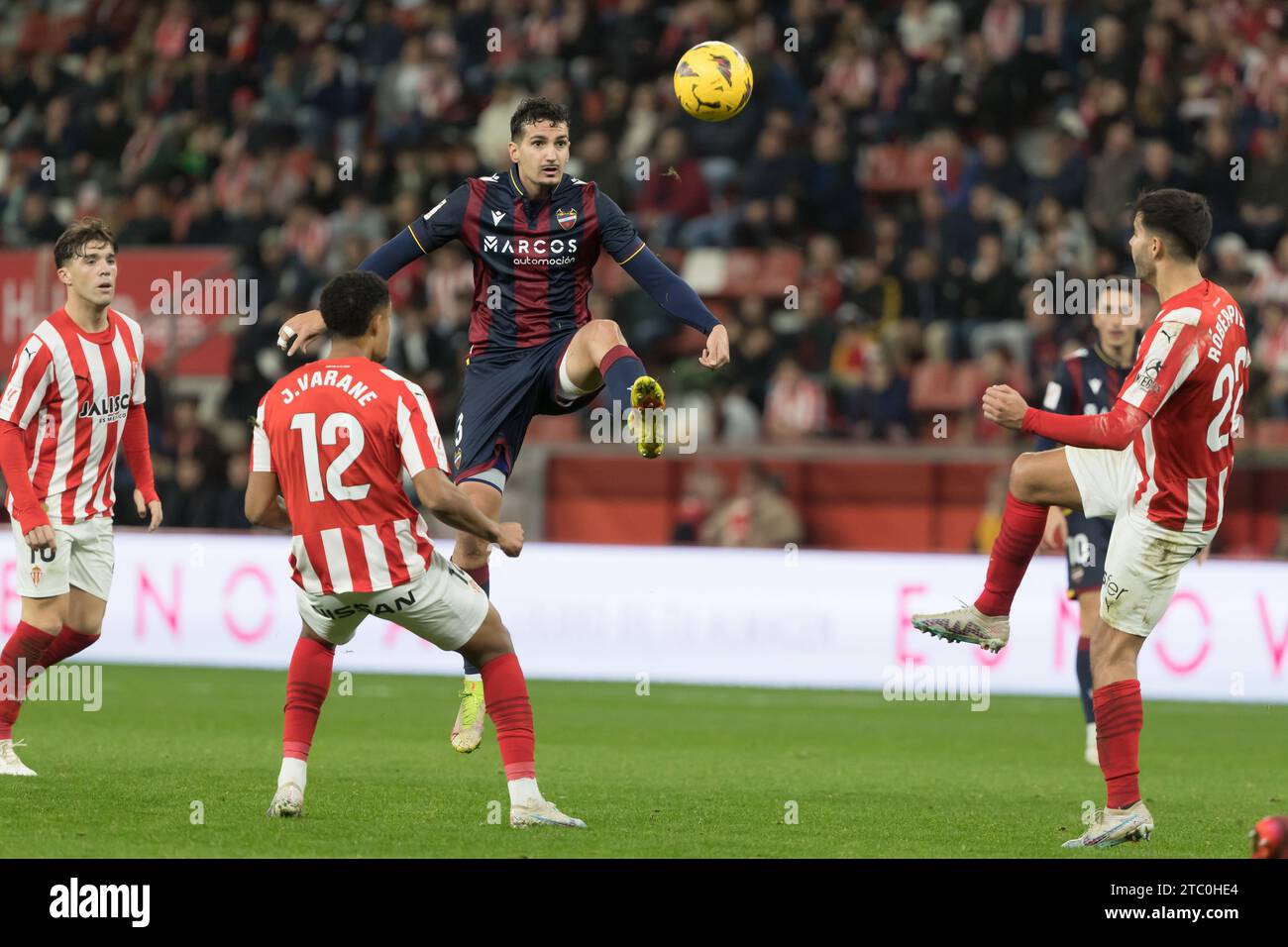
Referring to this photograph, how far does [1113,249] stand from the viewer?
1720cm

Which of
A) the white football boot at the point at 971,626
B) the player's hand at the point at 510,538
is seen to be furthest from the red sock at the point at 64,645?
the white football boot at the point at 971,626

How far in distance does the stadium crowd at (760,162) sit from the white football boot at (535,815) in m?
9.88

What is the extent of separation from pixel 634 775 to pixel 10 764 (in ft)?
9.61

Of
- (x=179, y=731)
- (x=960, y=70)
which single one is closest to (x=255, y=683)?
(x=179, y=731)

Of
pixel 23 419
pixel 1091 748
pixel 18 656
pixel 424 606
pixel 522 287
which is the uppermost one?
pixel 522 287

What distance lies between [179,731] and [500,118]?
10866 mm

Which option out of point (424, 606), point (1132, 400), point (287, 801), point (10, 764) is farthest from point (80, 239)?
point (1132, 400)

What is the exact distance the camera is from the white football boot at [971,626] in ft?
26.1

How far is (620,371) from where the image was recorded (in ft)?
26.6

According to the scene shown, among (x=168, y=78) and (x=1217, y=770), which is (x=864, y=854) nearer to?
(x=1217, y=770)

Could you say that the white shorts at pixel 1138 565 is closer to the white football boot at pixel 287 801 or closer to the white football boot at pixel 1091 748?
the white football boot at pixel 287 801

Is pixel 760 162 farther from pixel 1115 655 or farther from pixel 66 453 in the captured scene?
pixel 1115 655

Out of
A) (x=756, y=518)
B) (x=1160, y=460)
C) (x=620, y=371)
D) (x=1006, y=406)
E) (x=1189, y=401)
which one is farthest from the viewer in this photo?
(x=756, y=518)
